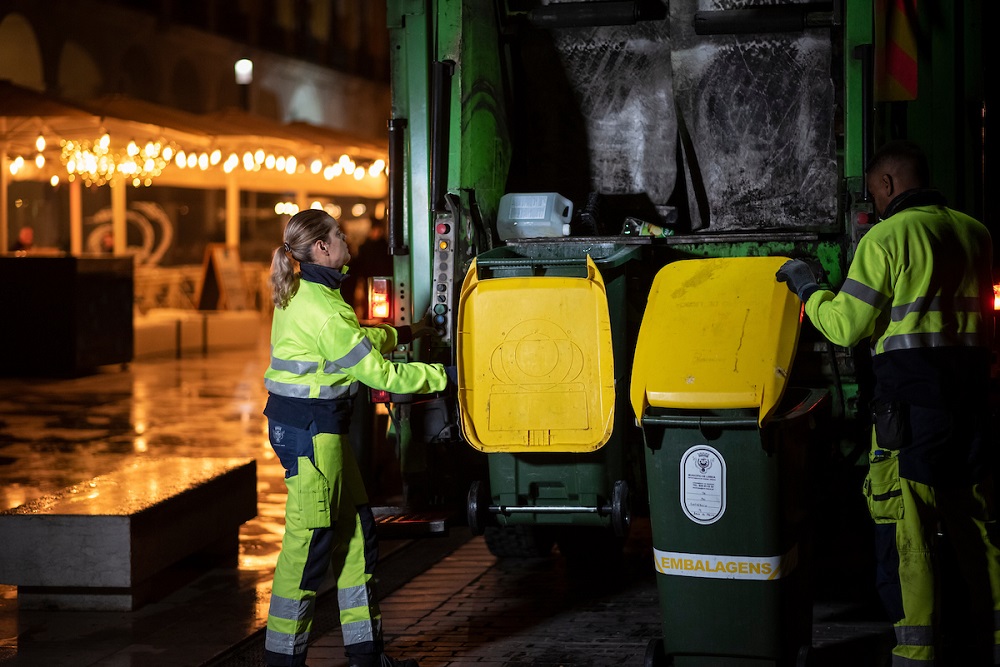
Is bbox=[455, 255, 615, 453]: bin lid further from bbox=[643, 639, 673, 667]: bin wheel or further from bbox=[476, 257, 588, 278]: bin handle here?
bbox=[643, 639, 673, 667]: bin wheel

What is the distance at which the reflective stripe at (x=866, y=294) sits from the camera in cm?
404

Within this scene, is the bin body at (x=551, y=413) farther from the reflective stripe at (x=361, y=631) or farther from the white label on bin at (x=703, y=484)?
the reflective stripe at (x=361, y=631)

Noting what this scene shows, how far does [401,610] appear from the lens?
5.42 metres

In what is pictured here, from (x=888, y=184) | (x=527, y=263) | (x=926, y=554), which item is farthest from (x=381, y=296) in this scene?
(x=926, y=554)

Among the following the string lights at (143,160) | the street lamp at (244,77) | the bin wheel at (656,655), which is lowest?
the bin wheel at (656,655)

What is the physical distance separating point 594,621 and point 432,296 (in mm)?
1430

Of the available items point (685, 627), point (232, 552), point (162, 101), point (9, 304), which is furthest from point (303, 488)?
point (162, 101)

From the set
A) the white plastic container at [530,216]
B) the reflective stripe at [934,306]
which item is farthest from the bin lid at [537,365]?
the reflective stripe at [934,306]

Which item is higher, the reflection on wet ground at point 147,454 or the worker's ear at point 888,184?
the worker's ear at point 888,184

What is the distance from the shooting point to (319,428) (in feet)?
14.0

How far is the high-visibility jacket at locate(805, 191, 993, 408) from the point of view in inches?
159

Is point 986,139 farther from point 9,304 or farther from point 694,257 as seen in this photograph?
point 9,304

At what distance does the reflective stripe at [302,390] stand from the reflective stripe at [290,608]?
0.65 m

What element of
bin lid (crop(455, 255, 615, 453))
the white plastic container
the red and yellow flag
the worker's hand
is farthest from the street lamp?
bin lid (crop(455, 255, 615, 453))
